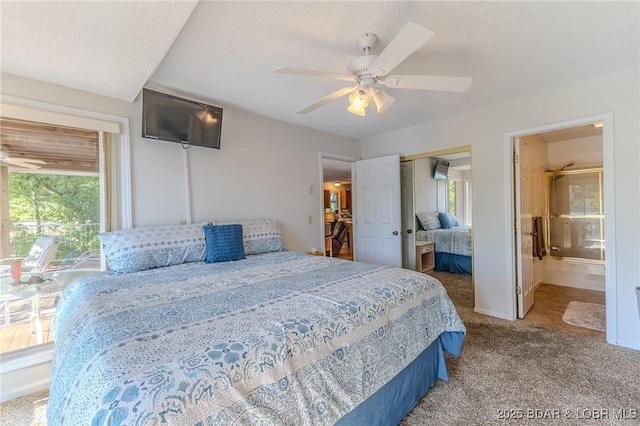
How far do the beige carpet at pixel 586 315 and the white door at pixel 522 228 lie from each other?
0.38m

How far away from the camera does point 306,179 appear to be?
3832mm

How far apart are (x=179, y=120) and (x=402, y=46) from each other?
6.69 ft

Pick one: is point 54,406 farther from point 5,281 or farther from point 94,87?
point 94,87

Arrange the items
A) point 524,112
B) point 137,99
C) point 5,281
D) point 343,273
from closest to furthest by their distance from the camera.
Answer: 1. point 343,273
2. point 5,281
3. point 137,99
4. point 524,112

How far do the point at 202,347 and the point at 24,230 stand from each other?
2.20 m

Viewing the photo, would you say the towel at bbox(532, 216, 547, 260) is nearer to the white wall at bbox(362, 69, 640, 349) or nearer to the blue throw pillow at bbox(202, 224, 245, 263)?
the white wall at bbox(362, 69, 640, 349)

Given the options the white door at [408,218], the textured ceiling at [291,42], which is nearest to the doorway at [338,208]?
the white door at [408,218]

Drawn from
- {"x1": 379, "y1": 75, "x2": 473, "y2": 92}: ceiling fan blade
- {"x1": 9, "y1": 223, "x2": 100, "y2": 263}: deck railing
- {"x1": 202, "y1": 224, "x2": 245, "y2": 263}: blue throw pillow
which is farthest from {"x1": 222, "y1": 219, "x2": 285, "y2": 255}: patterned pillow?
{"x1": 379, "y1": 75, "x2": 473, "y2": 92}: ceiling fan blade

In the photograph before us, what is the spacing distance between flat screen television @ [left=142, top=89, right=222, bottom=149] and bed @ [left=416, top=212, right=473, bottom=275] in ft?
13.3

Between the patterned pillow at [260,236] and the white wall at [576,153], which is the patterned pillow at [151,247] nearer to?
the patterned pillow at [260,236]

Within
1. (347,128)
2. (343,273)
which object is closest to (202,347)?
(343,273)

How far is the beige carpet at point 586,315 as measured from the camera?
292cm

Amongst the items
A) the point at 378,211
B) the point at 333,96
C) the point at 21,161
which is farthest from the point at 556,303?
the point at 21,161

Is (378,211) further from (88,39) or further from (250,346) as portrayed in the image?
(88,39)
